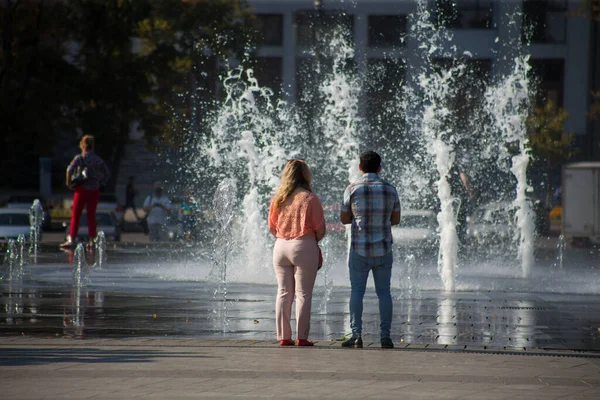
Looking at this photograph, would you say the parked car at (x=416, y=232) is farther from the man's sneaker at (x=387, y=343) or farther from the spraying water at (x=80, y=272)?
the man's sneaker at (x=387, y=343)

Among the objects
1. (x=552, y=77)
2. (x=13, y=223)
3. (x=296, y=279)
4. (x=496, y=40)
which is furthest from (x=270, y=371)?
(x=552, y=77)

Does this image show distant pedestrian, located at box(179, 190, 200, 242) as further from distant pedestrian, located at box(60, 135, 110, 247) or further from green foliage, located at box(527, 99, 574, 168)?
green foliage, located at box(527, 99, 574, 168)

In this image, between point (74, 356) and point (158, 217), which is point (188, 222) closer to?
point (158, 217)

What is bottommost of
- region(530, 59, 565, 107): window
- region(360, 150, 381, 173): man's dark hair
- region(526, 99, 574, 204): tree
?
region(360, 150, 381, 173): man's dark hair

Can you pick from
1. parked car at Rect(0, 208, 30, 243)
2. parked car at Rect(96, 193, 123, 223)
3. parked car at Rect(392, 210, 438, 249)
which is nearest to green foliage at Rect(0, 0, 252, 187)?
parked car at Rect(96, 193, 123, 223)

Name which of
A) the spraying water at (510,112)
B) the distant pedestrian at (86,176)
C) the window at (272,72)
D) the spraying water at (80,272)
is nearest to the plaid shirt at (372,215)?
the spraying water at (80,272)

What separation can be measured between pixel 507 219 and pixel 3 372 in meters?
25.0

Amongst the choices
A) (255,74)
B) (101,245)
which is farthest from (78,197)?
(255,74)

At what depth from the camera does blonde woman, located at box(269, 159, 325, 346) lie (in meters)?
9.64

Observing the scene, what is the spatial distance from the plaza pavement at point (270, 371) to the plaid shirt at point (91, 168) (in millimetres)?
8551

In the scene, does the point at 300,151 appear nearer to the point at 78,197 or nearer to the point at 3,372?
the point at 78,197

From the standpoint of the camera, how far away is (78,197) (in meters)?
18.4

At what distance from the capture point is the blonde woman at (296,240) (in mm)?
9641

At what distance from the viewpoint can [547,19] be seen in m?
56.8
